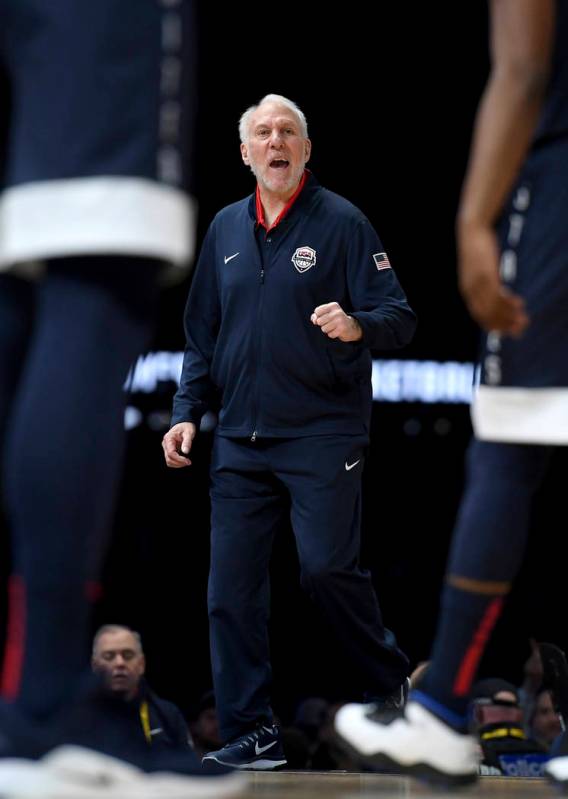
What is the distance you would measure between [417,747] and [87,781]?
23.6 inches

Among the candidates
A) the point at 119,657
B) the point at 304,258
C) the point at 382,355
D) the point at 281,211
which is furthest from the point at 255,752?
the point at 382,355

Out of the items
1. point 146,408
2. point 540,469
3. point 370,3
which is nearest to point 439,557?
point 146,408

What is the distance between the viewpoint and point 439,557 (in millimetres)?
8938

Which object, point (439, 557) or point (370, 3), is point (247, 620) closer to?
point (370, 3)

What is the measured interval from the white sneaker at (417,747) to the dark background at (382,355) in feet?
12.9

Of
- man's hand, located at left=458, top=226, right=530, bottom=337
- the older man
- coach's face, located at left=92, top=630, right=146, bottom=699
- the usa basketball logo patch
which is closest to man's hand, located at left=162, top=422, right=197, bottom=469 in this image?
the older man

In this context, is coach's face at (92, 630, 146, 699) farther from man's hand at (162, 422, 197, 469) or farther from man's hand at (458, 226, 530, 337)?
man's hand at (458, 226, 530, 337)

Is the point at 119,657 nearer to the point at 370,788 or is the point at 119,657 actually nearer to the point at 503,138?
the point at 370,788

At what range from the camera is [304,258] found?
3.35m

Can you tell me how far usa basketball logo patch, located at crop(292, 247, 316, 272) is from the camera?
3.34 m

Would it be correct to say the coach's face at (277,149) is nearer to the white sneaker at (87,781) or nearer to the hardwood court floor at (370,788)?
the hardwood court floor at (370,788)

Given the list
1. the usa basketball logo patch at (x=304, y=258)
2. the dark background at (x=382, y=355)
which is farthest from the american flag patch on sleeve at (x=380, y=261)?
the dark background at (x=382, y=355)

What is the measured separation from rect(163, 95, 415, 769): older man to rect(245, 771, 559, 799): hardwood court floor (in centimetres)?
50

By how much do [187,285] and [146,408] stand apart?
96 centimetres
